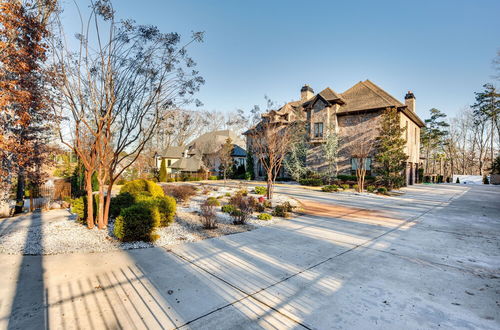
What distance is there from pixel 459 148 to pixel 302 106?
40.2 meters

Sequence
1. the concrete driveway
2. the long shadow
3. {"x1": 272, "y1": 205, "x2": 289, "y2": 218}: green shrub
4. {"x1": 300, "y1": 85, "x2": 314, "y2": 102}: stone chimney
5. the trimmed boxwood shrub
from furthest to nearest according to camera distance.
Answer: {"x1": 300, "y1": 85, "x2": 314, "y2": 102}: stone chimney, {"x1": 272, "y1": 205, "x2": 289, "y2": 218}: green shrub, the trimmed boxwood shrub, the concrete driveway, the long shadow

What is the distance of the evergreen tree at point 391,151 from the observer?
19281 millimetres

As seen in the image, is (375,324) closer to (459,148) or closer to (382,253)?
(382,253)

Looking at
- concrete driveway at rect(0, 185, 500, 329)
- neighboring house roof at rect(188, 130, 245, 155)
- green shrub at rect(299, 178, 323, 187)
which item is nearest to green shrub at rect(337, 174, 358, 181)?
green shrub at rect(299, 178, 323, 187)

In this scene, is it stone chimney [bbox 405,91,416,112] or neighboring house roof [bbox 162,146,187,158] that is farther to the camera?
neighboring house roof [bbox 162,146,187,158]

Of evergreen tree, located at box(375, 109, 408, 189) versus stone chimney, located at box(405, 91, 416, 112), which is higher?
stone chimney, located at box(405, 91, 416, 112)

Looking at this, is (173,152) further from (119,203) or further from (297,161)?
(119,203)

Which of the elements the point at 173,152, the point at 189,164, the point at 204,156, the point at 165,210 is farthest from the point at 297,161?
the point at 173,152

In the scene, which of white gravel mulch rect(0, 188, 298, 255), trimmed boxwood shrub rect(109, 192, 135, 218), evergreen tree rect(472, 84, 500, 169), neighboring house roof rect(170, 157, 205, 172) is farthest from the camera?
neighboring house roof rect(170, 157, 205, 172)

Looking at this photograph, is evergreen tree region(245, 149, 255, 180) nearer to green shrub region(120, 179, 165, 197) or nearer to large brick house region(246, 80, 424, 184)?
large brick house region(246, 80, 424, 184)

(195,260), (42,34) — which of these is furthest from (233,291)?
(42,34)

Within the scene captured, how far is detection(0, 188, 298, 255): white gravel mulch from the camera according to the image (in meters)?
5.26

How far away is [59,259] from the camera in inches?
181

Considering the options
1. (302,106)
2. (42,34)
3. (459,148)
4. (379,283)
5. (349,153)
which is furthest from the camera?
(459,148)
